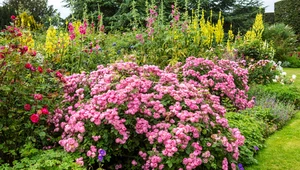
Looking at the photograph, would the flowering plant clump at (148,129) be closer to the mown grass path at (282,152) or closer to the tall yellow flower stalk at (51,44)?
the mown grass path at (282,152)

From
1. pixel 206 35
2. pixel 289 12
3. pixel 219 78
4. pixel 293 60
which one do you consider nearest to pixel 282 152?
pixel 219 78

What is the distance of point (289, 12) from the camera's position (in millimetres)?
16375

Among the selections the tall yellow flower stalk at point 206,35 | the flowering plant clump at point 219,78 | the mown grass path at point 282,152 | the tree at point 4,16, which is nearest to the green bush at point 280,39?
the tall yellow flower stalk at point 206,35

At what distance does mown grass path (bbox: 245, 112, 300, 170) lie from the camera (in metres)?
3.58

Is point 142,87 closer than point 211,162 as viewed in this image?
No

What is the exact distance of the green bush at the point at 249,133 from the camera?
354cm

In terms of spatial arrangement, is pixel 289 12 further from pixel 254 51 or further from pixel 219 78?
pixel 219 78

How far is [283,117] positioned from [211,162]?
9.22ft

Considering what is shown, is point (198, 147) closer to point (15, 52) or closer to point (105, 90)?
point (105, 90)

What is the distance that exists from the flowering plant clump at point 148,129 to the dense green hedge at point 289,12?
14826mm

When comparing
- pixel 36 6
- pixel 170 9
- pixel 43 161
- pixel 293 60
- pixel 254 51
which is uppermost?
pixel 36 6

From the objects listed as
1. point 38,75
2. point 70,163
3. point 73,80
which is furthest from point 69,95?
point 70,163

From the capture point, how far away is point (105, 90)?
3.12 meters

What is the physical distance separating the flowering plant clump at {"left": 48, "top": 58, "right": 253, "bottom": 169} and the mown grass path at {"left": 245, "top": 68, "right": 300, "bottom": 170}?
0.86 meters
